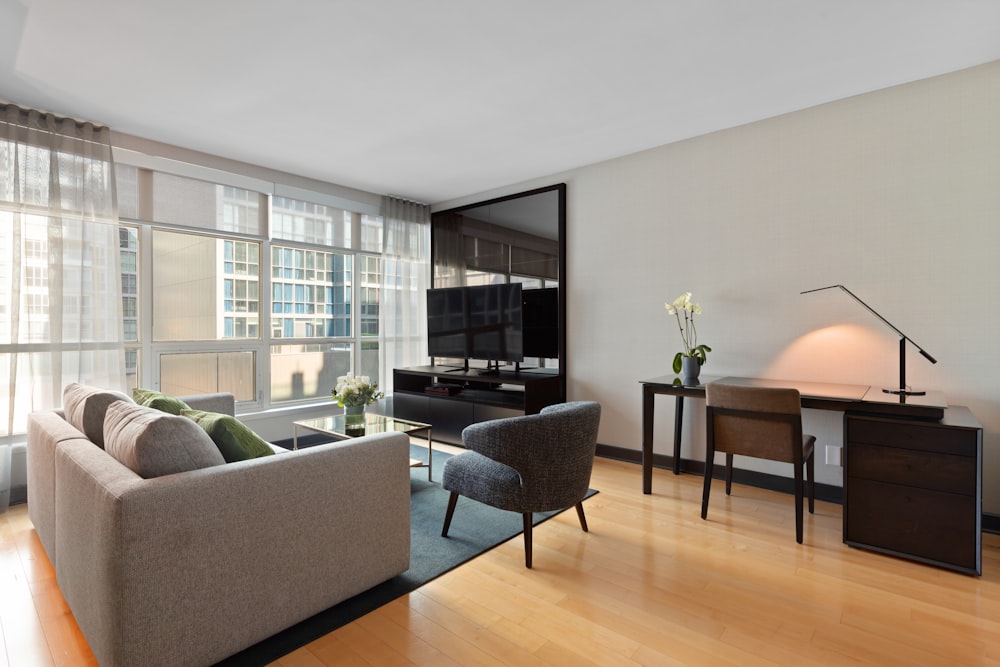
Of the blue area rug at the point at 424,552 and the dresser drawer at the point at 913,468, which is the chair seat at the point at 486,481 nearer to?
the blue area rug at the point at 424,552

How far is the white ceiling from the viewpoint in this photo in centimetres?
220

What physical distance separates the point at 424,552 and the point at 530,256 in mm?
2865

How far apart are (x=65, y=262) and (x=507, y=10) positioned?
10.3 feet

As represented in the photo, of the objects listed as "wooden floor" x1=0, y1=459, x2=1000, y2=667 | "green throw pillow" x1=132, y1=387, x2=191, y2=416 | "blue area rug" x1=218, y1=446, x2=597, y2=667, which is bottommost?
"wooden floor" x1=0, y1=459, x2=1000, y2=667

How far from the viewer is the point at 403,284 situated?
5352mm

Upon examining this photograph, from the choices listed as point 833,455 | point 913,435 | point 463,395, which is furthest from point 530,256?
point 913,435

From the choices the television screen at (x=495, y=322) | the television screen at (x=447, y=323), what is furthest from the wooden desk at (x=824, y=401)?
the television screen at (x=447, y=323)

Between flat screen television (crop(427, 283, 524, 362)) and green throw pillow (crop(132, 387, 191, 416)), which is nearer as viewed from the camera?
green throw pillow (crop(132, 387, 191, 416))

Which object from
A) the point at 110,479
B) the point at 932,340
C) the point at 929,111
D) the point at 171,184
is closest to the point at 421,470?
the point at 110,479

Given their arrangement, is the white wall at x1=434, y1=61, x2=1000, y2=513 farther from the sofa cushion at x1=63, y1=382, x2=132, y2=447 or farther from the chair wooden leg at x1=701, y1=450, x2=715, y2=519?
the sofa cushion at x1=63, y1=382, x2=132, y2=447

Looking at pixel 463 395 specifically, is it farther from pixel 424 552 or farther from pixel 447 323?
pixel 424 552

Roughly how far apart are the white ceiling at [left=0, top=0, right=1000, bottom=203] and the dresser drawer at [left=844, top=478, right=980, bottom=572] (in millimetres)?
2178

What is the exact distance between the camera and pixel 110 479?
4.88 ft

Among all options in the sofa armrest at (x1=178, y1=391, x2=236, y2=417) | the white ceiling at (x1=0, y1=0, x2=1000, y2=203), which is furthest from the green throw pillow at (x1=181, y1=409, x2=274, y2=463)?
the white ceiling at (x1=0, y1=0, x2=1000, y2=203)
